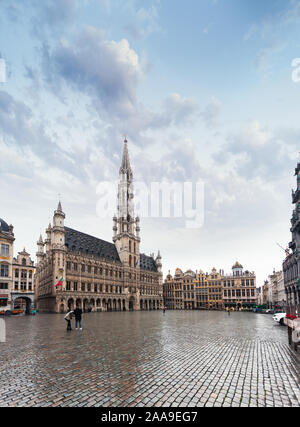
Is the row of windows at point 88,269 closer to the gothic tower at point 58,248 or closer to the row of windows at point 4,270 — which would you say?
the gothic tower at point 58,248

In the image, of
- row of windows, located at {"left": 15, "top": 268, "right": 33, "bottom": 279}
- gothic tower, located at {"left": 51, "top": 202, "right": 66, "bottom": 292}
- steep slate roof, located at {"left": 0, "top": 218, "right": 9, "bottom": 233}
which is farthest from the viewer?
gothic tower, located at {"left": 51, "top": 202, "right": 66, "bottom": 292}

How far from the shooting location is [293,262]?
161ft

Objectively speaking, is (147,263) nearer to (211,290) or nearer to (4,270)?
(211,290)

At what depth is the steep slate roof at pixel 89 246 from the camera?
223ft

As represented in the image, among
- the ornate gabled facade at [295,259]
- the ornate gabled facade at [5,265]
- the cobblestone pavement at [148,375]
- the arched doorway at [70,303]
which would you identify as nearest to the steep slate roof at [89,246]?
the arched doorway at [70,303]

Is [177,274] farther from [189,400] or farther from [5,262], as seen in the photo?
[189,400]

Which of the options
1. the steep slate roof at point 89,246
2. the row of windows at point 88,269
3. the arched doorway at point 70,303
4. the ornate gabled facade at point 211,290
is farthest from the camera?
the ornate gabled facade at point 211,290

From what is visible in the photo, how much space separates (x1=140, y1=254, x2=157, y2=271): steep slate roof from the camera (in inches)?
3974

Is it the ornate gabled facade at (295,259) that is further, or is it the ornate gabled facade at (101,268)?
the ornate gabled facade at (101,268)

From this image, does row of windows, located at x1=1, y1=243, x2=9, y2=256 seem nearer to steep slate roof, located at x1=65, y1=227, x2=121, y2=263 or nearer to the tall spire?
steep slate roof, located at x1=65, y1=227, x2=121, y2=263

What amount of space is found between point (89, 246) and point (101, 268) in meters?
7.52

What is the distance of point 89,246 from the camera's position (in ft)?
245

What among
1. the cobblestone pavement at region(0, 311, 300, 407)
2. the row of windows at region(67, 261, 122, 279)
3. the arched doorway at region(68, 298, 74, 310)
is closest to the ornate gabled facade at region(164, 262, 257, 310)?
the row of windows at region(67, 261, 122, 279)

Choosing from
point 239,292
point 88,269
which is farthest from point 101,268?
point 239,292
